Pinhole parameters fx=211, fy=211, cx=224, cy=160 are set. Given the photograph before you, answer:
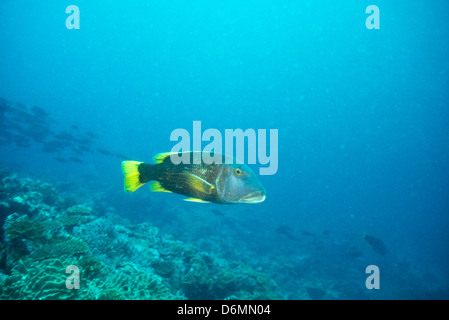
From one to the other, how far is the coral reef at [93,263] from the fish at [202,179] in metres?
2.95

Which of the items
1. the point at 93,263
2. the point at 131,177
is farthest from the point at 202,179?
the point at 93,263

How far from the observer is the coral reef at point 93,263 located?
144 inches

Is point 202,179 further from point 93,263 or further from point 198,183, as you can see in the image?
point 93,263

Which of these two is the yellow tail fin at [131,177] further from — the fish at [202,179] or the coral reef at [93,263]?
the coral reef at [93,263]

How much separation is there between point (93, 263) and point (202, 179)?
407cm

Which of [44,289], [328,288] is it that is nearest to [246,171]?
[44,289]

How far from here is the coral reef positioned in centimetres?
366

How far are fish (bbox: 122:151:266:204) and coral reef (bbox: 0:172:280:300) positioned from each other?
295 centimetres

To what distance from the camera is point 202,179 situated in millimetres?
2010

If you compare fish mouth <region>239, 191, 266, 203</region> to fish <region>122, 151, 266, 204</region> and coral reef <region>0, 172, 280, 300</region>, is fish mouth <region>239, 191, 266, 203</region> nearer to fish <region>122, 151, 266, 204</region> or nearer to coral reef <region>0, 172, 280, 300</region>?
fish <region>122, 151, 266, 204</region>

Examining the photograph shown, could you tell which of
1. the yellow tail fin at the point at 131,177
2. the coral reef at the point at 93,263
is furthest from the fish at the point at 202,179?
the coral reef at the point at 93,263

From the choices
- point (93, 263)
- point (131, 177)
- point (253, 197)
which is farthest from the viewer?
point (93, 263)

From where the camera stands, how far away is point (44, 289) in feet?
11.4

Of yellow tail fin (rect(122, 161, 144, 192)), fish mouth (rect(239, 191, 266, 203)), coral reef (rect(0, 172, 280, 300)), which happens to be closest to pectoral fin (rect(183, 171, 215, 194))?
fish mouth (rect(239, 191, 266, 203))
